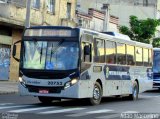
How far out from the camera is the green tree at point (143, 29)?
49.2 metres

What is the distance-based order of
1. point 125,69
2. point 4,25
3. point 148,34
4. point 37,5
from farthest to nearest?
1. point 148,34
2. point 37,5
3. point 4,25
4. point 125,69

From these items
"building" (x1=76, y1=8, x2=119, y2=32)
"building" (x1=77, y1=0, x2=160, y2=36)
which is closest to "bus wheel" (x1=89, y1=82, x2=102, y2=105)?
"building" (x1=76, y1=8, x2=119, y2=32)

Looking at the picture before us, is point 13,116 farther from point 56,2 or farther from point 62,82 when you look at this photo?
point 56,2

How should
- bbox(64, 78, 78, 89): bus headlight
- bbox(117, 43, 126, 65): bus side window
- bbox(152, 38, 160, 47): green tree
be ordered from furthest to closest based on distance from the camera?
bbox(152, 38, 160, 47): green tree
bbox(117, 43, 126, 65): bus side window
bbox(64, 78, 78, 89): bus headlight

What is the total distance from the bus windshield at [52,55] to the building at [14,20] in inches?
586

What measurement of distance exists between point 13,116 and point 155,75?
1925 centimetres

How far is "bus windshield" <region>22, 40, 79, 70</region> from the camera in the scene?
1823 cm

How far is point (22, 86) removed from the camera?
18.6m

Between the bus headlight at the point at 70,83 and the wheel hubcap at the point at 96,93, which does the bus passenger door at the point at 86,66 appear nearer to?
the bus headlight at the point at 70,83

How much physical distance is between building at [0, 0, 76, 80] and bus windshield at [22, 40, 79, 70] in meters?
14.9

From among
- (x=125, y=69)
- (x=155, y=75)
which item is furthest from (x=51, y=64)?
(x=155, y=75)

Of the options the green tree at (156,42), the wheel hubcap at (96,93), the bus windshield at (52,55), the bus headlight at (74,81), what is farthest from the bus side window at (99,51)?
the green tree at (156,42)

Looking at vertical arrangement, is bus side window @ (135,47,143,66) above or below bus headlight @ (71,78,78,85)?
above

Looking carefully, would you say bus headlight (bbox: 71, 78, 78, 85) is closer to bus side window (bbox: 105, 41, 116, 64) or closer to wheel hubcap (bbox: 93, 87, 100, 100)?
wheel hubcap (bbox: 93, 87, 100, 100)
